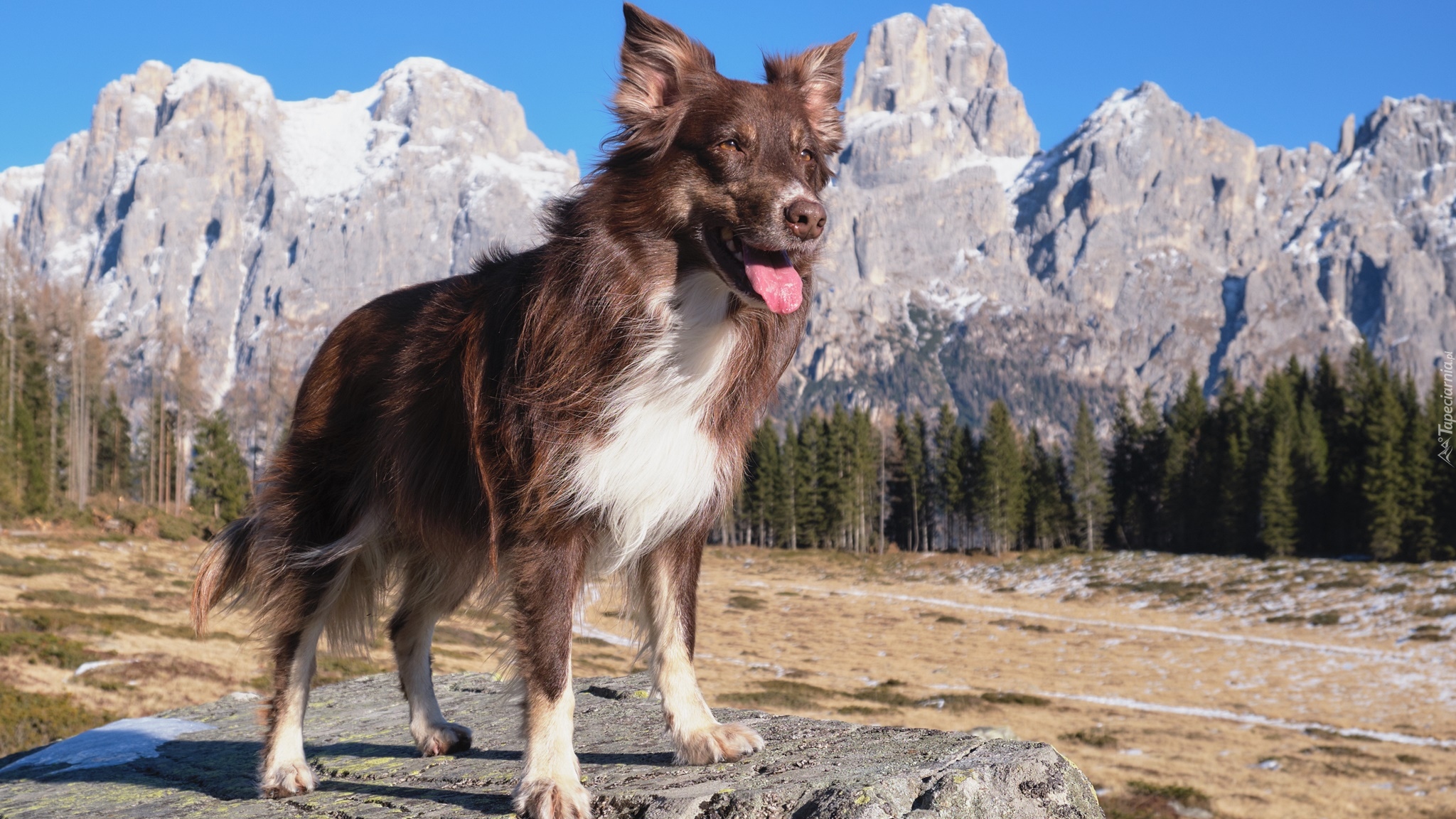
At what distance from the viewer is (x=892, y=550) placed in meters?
104

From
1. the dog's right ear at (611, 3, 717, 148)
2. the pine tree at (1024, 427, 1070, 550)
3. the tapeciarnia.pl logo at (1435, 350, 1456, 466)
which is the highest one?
the tapeciarnia.pl logo at (1435, 350, 1456, 466)

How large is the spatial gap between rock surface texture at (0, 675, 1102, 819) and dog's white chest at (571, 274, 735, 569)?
103 cm

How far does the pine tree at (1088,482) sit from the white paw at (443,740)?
99751mm

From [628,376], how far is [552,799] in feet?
5.88

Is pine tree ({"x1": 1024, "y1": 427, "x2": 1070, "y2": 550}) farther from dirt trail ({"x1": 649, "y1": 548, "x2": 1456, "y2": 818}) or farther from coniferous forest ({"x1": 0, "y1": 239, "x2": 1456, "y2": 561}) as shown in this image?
dirt trail ({"x1": 649, "y1": 548, "x2": 1456, "y2": 818})

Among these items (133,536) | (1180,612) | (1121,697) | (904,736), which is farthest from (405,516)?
(1180,612)

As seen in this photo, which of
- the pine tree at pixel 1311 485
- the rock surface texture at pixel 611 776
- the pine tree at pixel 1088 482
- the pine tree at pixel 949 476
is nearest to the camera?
the rock surface texture at pixel 611 776

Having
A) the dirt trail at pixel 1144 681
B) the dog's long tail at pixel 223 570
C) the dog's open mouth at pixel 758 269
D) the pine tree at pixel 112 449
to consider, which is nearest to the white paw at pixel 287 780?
the dog's long tail at pixel 223 570

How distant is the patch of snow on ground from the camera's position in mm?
6816

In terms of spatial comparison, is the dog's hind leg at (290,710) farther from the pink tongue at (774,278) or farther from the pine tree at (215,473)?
the pine tree at (215,473)

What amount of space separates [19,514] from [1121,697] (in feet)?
159

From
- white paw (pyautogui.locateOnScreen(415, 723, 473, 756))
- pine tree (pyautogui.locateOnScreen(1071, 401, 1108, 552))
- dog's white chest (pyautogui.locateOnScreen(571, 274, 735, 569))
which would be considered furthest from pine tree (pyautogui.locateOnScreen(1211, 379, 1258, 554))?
dog's white chest (pyautogui.locateOnScreen(571, 274, 735, 569))

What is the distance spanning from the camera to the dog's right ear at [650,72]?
14.8ft

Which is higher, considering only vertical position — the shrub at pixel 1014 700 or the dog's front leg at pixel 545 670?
the dog's front leg at pixel 545 670
